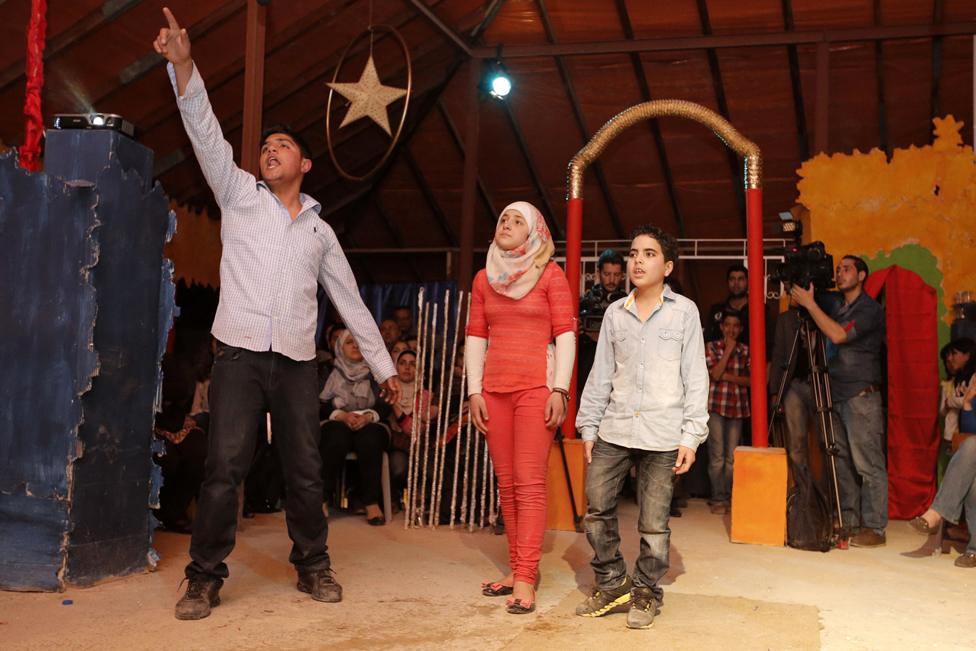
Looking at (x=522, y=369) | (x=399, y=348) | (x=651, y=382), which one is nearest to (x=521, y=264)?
(x=522, y=369)

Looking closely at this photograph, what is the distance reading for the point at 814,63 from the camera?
8.20 meters

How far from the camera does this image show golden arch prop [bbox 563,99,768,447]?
500 cm

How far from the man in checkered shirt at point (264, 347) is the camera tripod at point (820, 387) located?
251 cm

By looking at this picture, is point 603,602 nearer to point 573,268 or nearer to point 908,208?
point 573,268

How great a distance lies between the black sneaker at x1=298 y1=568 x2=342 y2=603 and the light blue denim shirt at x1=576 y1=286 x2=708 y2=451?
1.03 meters

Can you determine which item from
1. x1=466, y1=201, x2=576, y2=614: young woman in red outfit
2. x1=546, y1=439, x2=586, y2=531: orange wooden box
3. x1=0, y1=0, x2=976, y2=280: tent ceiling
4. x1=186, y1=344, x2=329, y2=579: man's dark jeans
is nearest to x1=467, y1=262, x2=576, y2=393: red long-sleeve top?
x1=466, y1=201, x2=576, y2=614: young woman in red outfit

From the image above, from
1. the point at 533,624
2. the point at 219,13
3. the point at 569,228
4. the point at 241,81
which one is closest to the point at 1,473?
the point at 533,624

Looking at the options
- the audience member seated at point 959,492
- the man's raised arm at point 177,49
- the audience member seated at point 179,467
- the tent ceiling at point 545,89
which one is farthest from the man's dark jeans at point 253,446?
the tent ceiling at point 545,89

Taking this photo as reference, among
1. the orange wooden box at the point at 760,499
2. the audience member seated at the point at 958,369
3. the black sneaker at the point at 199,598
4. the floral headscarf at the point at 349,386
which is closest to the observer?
the black sneaker at the point at 199,598

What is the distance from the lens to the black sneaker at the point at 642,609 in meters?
3.13

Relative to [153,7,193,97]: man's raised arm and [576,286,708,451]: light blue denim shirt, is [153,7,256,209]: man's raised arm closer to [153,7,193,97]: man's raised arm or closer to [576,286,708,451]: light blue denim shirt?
[153,7,193,97]: man's raised arm

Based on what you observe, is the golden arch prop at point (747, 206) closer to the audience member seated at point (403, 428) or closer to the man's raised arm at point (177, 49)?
the audience member seated at point (403, 428)

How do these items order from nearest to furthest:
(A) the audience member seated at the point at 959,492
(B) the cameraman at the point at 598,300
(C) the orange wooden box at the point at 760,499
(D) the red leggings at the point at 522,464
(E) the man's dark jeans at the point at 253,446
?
1. (E) the man's dark jeans at the point at 253,446
2. (D) the red leggings at the point at 522,464
3. (A) the audience member seated at the point at 959,492
4. (C) the orange wooden box at the point at 760,499
5. (B) the cameraman at the point at 598,300

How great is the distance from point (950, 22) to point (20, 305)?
22.6ft
